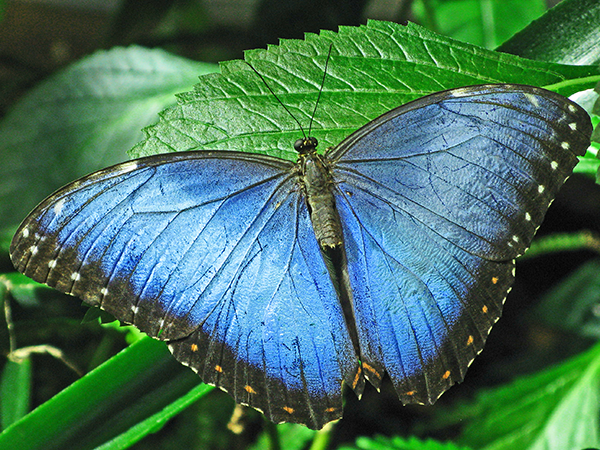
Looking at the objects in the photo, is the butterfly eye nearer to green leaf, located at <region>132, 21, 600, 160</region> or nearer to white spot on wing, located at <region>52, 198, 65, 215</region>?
green leaf, located at <region>132, 21, 600, 160</region>

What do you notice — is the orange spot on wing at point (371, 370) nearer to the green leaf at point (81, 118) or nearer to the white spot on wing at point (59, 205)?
the white spot on wing at point (59, 205)

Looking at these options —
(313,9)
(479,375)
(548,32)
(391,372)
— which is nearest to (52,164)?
(313,9)

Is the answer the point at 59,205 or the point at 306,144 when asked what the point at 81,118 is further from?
the point at 306,144

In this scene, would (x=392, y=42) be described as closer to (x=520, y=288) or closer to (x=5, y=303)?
(x=5, y=303)

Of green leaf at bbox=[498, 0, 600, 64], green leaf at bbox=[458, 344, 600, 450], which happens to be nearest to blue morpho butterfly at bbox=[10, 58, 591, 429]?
green leaf at bbox=[498, 0, 600, 64]

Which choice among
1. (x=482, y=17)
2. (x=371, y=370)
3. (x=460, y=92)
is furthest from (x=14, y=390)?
(x=482, y=17)

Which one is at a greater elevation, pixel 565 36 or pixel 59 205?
pixel 565 36
